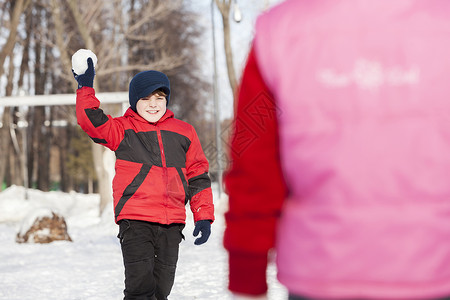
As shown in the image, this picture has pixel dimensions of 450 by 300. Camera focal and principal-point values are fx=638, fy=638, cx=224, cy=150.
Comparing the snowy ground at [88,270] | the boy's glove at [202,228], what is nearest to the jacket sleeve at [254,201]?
the snowy ground at [88,270]

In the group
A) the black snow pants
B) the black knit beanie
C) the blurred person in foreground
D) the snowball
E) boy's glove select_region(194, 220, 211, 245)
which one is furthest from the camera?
the black knit beanie

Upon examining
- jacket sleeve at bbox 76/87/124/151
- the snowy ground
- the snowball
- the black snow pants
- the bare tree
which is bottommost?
the snowy ground

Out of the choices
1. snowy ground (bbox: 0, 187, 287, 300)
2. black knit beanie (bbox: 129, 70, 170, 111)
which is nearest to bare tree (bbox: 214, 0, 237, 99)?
snowy ground (bbox: 0, 187, 287, 300)

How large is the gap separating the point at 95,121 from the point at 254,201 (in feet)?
7.74

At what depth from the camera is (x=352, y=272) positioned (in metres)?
1.22

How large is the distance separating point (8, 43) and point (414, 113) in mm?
16985

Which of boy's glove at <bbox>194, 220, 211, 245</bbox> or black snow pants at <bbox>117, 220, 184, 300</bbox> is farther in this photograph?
boy's glove at <bbox>194, 220, 211, 245</bbox>

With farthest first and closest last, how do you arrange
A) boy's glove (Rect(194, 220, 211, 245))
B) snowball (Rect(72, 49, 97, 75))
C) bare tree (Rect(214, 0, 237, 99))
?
bare tree (Rect(214, 0, 237, 99)) < boy's glove (Rect(194, 220, 211, 245)) < snowball (Rect(72, 49, 97, 75))

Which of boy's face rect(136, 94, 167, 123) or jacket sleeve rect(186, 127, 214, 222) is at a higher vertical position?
boy's face rect(136, 94, 167, 123)

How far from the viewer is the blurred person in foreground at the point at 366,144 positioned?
120 centimetres

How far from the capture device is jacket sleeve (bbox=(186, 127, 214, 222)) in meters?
3.74

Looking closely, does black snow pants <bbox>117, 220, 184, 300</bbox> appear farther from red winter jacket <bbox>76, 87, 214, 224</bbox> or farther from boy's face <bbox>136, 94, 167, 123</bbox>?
boy's face <bbox>136, 94, 167, 123</bbox>

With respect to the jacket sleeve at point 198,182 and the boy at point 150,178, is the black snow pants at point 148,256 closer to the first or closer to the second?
the boy at point 150,178

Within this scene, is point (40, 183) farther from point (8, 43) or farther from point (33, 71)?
point (8, 43)
